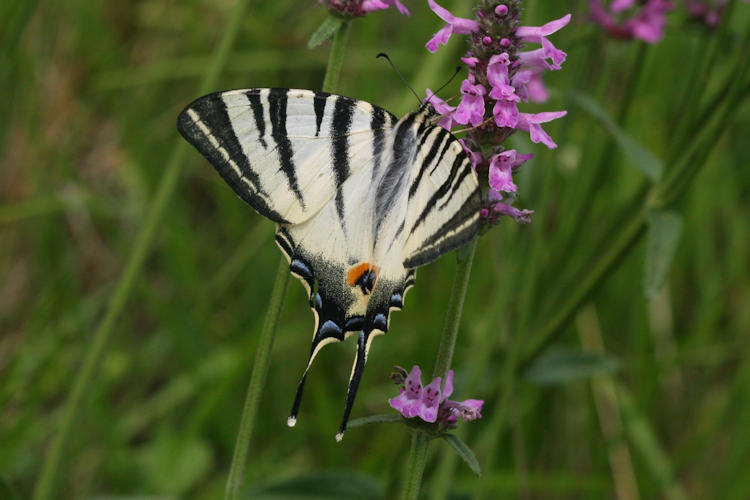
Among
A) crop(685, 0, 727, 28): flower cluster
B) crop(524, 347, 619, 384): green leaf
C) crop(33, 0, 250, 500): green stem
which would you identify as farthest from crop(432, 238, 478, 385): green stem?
crop(685, 0, 727, 28): flower cluster

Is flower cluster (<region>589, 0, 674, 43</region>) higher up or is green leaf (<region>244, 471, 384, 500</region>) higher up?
flower cluster (<region>589, 0, 674, 43</region>)

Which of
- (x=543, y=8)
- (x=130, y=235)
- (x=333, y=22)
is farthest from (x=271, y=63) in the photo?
(x=333, y=22)

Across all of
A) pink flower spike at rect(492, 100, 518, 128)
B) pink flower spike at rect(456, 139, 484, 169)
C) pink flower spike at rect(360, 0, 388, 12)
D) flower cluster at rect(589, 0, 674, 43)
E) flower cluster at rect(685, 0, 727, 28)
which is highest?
pink flower spike at rect(360, 0, 388, 12)

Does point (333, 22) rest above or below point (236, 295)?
above

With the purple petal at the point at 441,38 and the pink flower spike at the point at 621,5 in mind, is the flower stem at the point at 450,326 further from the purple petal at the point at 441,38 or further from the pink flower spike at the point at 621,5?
the pink flower spike at the point at 621,5

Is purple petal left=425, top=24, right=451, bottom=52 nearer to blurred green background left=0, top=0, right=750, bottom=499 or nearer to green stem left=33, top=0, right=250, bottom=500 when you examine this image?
green stem left=33, top=0, right=250, bottom=500

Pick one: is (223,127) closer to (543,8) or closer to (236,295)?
(543,8)
